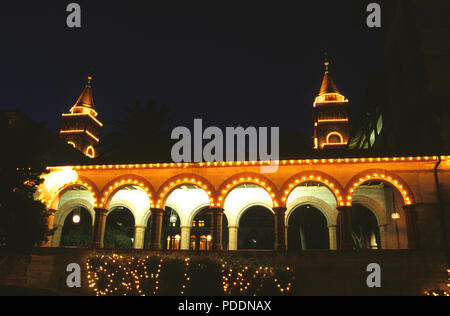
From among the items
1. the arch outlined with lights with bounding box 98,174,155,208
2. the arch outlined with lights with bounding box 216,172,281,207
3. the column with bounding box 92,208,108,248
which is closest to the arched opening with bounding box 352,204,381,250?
the arch outlined with lights with bounding box 216,172,281,207

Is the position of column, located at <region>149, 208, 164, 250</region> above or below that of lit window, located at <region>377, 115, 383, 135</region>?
below

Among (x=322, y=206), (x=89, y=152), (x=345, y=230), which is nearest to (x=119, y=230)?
(x=322, y=206)

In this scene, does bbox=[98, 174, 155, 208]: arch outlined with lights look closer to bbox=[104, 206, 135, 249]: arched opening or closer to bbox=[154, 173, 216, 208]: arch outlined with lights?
bbox=[154, 173, 216, 208]: arch outlined with lights

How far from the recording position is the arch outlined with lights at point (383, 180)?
1524 cm

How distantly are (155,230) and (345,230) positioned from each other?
29.4ft

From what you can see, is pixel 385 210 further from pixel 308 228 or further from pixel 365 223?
pixel 308 228

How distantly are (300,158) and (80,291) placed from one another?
11567 millimetres

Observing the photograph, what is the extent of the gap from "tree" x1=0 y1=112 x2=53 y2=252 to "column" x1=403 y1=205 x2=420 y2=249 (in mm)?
16112

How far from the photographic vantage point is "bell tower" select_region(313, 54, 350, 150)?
1580 inches

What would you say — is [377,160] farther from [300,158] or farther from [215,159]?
[215,159]

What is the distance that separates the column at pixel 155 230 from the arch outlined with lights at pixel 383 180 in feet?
29.8

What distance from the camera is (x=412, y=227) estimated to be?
48.6 ft

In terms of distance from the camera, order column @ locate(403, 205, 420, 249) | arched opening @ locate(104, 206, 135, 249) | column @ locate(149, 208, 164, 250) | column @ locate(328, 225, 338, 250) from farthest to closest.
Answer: arched opening @ locate(104, 206, 135, 249), column @ locate(328, 225, 338, 250), column @ locate(149, 208, 164, 250), column @ locate(403, 205, 420, 249)

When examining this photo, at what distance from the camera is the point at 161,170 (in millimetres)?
17328
